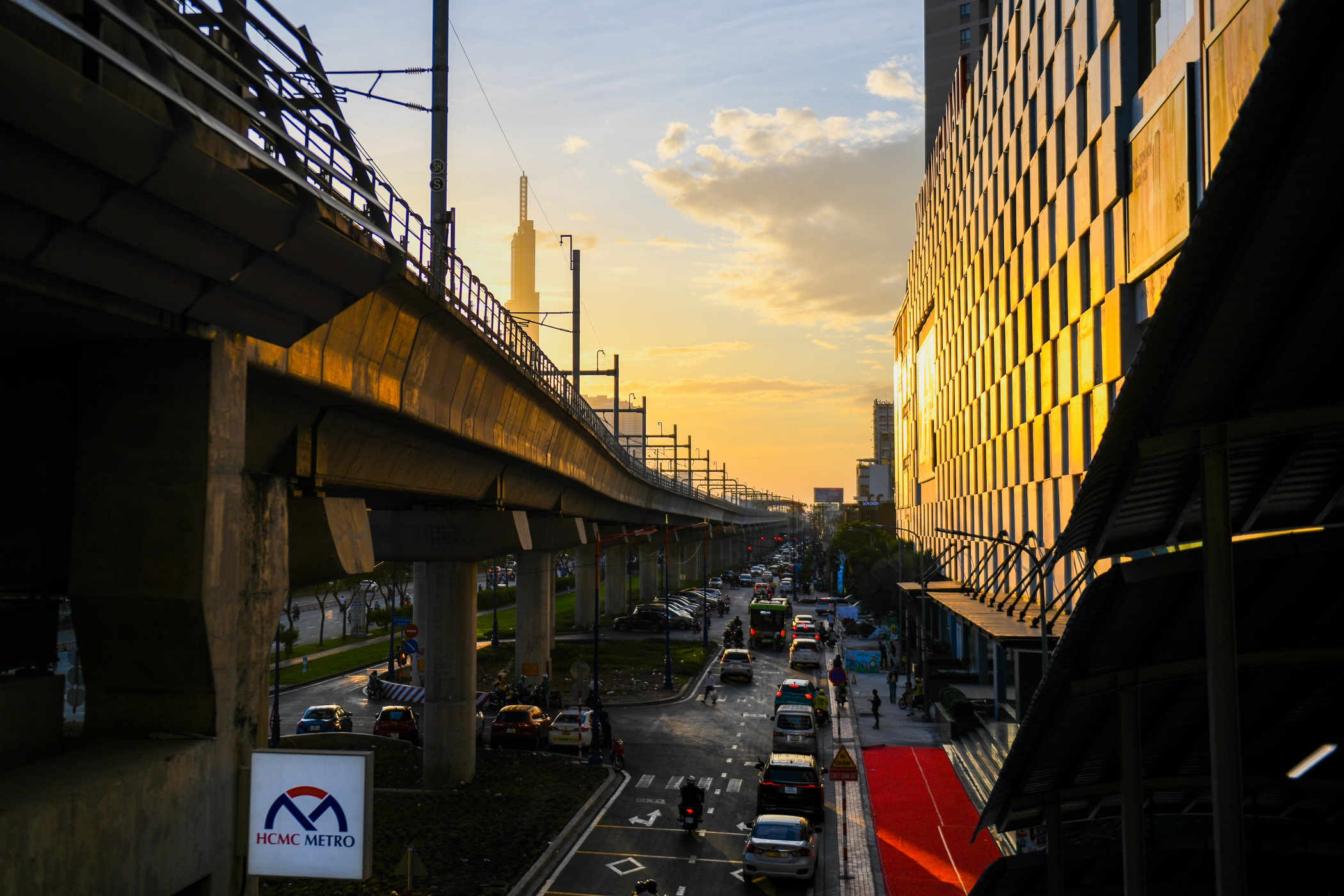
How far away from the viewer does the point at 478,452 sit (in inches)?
911

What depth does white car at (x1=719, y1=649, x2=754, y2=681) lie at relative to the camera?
49.3 metres

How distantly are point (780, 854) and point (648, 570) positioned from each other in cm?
7344

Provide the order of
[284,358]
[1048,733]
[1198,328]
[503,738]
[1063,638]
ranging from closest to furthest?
[1198,328] → [1063,638] → [1048,733] → [284,358] → [503,738]

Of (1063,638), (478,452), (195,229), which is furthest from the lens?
(478,452)

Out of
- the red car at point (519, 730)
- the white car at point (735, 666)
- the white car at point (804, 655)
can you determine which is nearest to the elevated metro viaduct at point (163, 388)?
the red car at point (519, 730)

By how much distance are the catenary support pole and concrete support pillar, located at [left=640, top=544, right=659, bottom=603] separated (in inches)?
3326

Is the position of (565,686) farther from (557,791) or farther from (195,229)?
(195,229)

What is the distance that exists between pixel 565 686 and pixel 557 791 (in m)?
21.1

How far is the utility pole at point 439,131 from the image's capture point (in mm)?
22062

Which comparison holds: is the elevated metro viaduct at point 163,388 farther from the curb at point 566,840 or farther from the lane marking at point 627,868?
the lane marking at point 627,868

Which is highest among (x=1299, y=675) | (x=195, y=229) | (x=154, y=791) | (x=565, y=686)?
(x=195, y=229)

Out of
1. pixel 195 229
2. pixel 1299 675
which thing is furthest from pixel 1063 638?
pixel 195 229

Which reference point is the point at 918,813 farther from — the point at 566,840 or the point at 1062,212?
the point at 1062,212

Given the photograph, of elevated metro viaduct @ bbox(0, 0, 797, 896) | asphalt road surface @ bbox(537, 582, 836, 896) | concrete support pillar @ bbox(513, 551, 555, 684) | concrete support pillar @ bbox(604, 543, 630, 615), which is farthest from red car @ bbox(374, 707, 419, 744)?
concrete support pillar @ bbox(604, 543, 630, 615)
